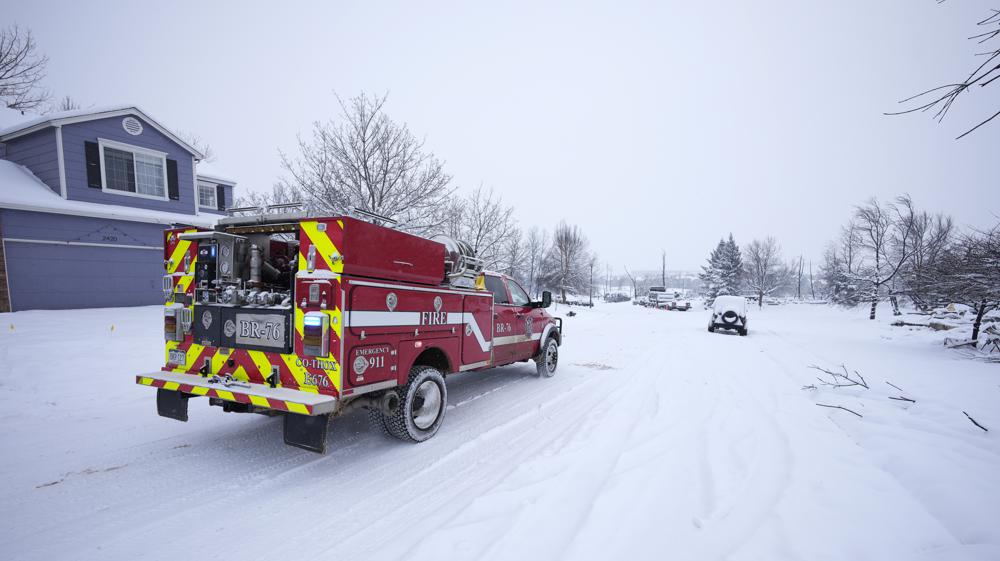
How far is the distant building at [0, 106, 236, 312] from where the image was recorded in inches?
426

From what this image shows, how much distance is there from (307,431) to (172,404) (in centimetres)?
154

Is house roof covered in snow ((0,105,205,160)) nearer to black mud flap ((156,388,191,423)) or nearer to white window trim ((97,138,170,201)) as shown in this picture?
white window trim ((97,138,170,201))

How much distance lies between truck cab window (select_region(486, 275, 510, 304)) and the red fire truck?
1.36 metres

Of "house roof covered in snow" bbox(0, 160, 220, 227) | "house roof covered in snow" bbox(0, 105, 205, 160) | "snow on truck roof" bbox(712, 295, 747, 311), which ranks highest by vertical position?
"house roof covered in snow" bbox(0, 105, 205, 160)

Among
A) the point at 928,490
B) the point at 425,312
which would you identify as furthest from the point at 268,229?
the point at 928,490

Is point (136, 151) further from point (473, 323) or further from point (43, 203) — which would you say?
point (473, 323)

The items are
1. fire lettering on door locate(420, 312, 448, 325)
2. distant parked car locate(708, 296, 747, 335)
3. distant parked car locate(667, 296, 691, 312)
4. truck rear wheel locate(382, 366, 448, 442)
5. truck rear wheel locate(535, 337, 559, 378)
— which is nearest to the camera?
truck rear wheel locate(382, 366, 448, 442)

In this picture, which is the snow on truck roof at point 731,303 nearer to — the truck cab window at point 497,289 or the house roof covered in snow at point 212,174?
the truck cab window at point 497,289

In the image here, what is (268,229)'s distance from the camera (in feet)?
12.0

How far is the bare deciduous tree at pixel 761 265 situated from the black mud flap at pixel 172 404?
58.7 metres

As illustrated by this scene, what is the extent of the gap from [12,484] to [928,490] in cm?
675

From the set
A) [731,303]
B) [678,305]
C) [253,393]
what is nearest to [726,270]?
[678,305]

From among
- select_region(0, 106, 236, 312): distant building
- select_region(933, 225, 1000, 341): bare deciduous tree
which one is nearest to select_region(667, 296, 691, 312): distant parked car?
select_region(933, 225, 1000, 341): bare deciduous tree

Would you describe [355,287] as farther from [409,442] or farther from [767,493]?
[767,493]
